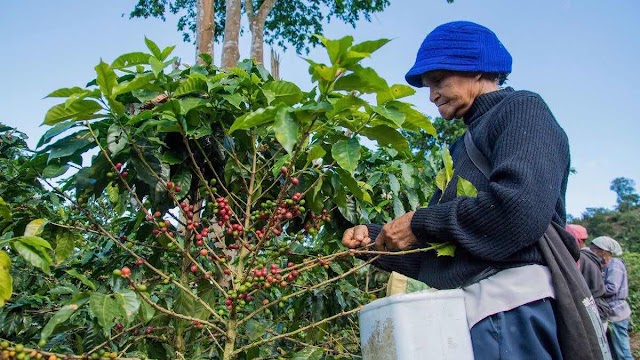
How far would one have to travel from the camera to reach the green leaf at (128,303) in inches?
54.1

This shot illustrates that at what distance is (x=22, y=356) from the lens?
132 cm

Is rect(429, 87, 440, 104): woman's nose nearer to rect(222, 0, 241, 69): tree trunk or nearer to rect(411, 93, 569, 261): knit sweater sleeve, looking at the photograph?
rect(411, 93, 569, 261): knit sweater sleeve

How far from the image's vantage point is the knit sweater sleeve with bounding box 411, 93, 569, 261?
1409mm

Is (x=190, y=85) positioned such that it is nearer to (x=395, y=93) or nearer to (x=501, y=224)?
(x=395, y=93)

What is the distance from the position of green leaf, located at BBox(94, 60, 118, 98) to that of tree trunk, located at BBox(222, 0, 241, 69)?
495 centimetres

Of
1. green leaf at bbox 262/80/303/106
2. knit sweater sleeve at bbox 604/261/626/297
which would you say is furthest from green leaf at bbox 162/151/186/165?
knit sweater sleeve at bbox 604/261/626/297

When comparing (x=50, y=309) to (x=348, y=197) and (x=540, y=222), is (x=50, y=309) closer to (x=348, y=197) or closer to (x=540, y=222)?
(x=348, y=197)

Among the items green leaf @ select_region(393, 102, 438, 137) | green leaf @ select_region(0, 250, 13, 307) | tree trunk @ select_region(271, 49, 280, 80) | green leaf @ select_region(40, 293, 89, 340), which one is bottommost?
green leaf @ select_region(40, 293, 89, 340)

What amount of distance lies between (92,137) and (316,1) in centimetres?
1089

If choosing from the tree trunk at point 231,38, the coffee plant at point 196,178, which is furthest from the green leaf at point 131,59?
the tree trunk at point 231,38

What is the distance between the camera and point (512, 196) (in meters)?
1.39

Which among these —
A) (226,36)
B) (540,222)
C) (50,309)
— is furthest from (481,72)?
(226,36)

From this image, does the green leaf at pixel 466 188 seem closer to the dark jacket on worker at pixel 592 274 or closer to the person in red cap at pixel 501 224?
the person in red cap at pixel 501 224

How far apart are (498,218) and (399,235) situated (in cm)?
33
